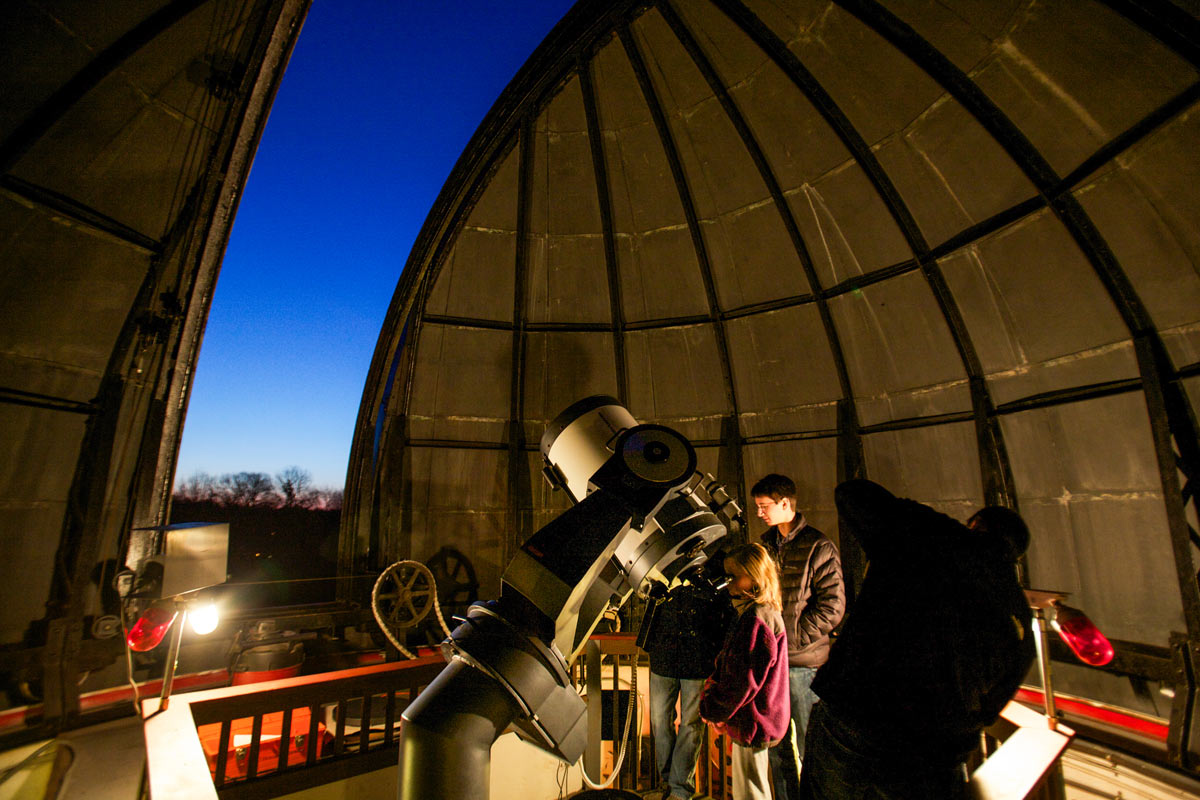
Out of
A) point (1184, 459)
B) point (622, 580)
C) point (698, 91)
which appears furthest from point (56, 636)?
point (1184, 459)

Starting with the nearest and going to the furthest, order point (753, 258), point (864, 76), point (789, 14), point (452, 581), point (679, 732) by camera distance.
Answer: point (679, 732) < point (789, 14) < point (864, 76) < point (753, 258) < point (452, 581)

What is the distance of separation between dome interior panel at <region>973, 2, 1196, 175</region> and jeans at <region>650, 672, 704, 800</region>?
5.77m

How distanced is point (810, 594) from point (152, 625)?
4051 millimetres

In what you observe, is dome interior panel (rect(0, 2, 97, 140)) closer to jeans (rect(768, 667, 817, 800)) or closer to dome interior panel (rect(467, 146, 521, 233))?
dome interior panel (rect(467, 146, 521, 233))

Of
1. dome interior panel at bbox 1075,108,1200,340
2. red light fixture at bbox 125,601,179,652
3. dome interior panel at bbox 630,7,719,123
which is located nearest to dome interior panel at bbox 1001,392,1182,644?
dome interior panel at bbox 1075,108,1200,340

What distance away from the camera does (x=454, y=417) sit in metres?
7.80

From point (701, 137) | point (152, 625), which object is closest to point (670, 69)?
point (701, 137)

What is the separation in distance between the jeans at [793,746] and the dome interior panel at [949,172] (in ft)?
16.4

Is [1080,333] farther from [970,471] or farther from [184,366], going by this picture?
[184,366]

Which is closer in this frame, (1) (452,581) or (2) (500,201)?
(2) (500,201)

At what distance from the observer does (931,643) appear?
5.90 feet

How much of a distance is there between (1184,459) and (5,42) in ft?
32.6

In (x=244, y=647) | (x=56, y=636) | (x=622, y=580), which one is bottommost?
(x=244, y=647)

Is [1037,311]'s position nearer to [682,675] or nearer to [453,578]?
[682,675]
